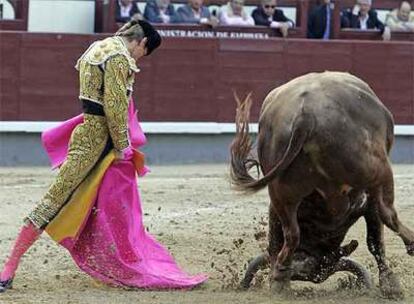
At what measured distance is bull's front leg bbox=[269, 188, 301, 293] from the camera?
4.27m

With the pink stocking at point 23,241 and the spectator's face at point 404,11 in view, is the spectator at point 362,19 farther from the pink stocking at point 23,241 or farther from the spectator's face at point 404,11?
the pink stocking at point 23,241

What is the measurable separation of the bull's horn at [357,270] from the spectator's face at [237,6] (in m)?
6.68

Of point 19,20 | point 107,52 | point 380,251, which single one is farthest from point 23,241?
point 19,20

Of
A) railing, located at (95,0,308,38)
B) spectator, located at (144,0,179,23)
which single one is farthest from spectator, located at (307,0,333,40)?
spectator, located at (144,0,179,23)

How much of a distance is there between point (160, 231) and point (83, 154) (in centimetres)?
204

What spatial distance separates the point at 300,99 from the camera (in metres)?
4.13

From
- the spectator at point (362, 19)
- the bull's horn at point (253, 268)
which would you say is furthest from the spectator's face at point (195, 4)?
the bull's horn at point (253, 268)

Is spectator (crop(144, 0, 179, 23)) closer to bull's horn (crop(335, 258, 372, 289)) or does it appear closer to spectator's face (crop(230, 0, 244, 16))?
spectator's face (crop(230, 0, 244, 16))

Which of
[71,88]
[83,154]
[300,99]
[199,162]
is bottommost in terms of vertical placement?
[199,162]

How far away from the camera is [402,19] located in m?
12.2

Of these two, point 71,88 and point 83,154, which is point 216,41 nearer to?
point 71,88

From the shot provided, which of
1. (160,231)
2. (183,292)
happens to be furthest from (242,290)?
(160,231)

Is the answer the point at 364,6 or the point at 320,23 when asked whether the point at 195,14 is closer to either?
the point at 320,23

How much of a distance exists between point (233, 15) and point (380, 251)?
278 inches
